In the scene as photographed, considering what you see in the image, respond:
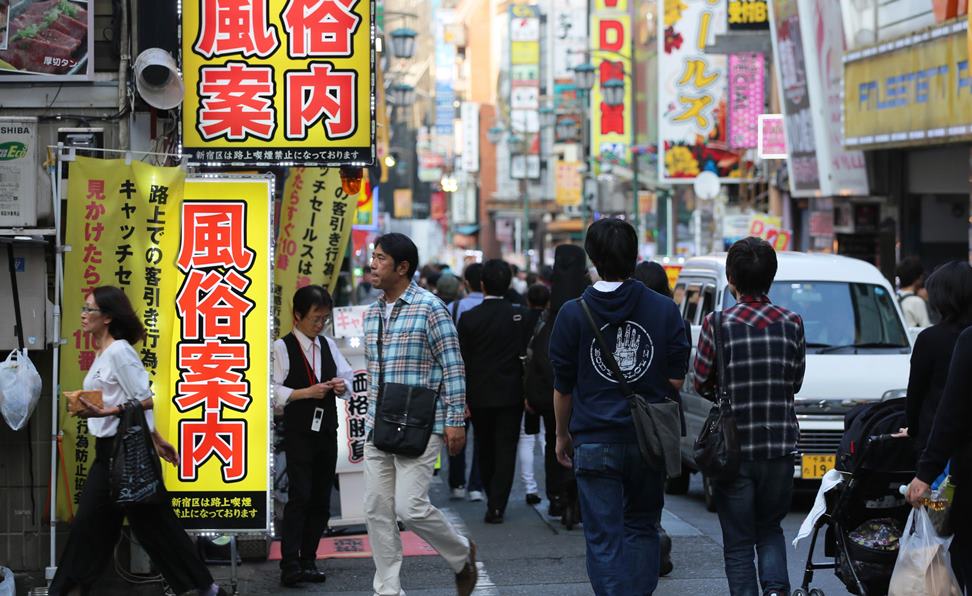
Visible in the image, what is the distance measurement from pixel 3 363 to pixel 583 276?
4.47m

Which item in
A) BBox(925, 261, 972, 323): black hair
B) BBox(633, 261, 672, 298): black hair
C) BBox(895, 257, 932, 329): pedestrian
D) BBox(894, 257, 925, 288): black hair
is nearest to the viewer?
BBox(925, 261, 972, 323): black hair

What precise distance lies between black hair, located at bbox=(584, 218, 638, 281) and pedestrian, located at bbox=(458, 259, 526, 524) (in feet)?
16.2

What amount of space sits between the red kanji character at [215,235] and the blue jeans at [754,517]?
10.4ft

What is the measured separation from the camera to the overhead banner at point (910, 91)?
60.7 feet

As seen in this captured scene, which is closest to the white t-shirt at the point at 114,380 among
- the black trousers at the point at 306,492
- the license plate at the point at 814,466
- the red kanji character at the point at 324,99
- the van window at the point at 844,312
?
the black trousers at the point at 306,492

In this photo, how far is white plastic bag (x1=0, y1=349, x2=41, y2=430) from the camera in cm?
777

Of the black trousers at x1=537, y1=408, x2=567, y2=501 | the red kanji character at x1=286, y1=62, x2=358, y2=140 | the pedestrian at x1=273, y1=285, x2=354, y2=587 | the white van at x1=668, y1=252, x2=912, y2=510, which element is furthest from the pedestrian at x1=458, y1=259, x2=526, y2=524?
the red kanji character at x1=286, y1=62, x2=358, y2=140

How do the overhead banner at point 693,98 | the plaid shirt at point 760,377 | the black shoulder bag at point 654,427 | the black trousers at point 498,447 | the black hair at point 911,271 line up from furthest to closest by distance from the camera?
the overhead banner at point 693,98 < the black hair at point 911,271 < the black trousers at point 498,447 < the plaid shirt at point 760,377 < the black shoulder bag at point 654,427

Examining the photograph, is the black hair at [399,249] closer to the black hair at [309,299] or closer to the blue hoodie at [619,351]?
the black hair at [309,299]

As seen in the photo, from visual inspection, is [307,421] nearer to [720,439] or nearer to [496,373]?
[496,373]

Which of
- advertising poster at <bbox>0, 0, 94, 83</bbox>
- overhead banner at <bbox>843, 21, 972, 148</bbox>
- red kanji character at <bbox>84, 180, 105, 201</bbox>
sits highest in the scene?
overhead banner at <bbox>843, 21, 972, 148</bbox>

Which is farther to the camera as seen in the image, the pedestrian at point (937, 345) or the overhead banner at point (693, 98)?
the overhead banner at point (693, 98)

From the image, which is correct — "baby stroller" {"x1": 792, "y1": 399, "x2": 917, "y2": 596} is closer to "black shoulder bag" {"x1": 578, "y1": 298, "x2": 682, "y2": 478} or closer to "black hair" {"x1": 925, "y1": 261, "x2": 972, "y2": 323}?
"black hair" {"x1": 925, "y1": 261, "x2": 972, "y2": 323}

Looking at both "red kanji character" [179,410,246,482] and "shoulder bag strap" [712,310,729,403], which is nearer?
"shoulder bag strap" [712,310,729,403]
